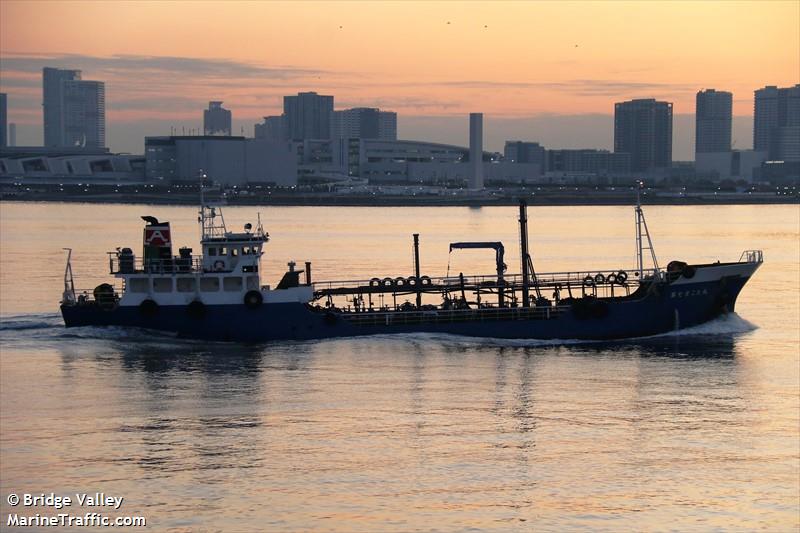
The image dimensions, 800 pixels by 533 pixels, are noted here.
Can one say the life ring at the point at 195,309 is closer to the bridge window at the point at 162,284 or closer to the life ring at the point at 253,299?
the bridge window at the point at 162,284

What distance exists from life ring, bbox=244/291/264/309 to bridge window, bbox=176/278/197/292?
78.1 inches

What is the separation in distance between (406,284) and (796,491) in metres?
22.1

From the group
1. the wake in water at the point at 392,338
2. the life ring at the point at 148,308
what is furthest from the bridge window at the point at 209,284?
the wake in water at the point at 392,338

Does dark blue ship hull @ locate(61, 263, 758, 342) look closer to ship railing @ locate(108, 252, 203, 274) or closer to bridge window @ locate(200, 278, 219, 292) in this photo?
bridge window @ locate(200, 278, 219, 292)

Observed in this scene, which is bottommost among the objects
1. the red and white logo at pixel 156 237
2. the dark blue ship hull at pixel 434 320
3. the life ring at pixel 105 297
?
the dark blue ship hull at pixel 434 320

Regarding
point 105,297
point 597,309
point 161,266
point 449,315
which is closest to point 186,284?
point 161,266

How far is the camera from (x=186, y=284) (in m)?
44.9

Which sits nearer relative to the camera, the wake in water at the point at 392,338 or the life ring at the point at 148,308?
the life ring at the point at 148,308

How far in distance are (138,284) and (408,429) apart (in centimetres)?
1677

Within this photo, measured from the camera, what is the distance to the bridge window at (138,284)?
4491 centimetres

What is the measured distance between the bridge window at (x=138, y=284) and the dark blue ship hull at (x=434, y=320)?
715 millimetres

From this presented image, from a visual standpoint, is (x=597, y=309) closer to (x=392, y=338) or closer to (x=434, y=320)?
(x=434, y=320)

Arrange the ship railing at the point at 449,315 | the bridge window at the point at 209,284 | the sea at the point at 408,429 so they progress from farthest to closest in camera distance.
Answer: the ship railing at the point at 449,315, the bridge window at the point at 209,284, the sea at the point at 408,429

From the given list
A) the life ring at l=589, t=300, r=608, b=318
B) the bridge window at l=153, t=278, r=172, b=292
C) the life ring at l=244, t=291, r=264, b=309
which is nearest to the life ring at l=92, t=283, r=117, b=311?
the bridge window at l=153, t=278, r=172, b=292
